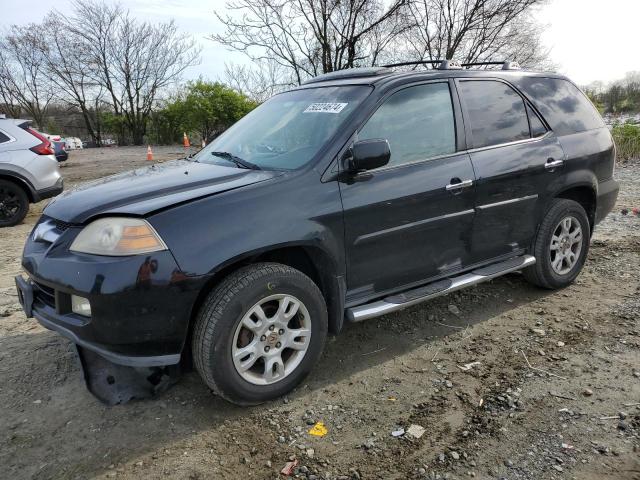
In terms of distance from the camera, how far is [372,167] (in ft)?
9.61

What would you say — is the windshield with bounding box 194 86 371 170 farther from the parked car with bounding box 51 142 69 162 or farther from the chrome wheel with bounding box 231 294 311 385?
the parked car with bounding box 51 142 69 162

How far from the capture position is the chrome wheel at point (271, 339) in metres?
2.69

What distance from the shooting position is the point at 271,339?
2764 mm

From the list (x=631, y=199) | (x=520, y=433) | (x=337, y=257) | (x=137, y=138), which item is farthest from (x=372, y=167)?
(x=137, y=138)

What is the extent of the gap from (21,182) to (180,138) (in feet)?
72.6

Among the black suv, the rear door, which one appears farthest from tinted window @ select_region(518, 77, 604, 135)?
the rear door

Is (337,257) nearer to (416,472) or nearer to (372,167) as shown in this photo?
(372,167)

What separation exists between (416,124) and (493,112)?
80 cm

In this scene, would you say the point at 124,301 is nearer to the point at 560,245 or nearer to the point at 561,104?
A: the point at 560,245

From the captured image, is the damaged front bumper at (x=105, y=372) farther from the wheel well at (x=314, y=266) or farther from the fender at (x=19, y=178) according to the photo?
the fender at (x=19, y=178)

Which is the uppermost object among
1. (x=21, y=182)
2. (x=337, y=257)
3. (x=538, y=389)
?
(x=21, y=182)

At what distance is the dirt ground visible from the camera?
2348mm

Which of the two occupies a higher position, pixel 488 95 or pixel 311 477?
pixel 488 95

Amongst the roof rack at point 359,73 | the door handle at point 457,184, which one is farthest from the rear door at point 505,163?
the roof rack at point 359,73
